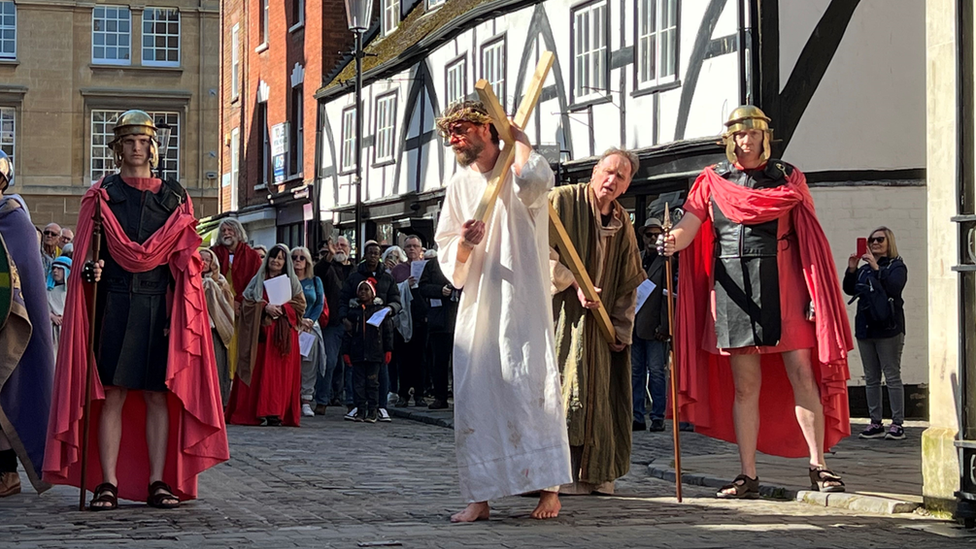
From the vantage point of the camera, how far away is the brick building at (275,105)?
3570cm

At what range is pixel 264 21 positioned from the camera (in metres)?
40.2

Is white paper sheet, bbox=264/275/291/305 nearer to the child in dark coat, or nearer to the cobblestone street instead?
the child in dark coat

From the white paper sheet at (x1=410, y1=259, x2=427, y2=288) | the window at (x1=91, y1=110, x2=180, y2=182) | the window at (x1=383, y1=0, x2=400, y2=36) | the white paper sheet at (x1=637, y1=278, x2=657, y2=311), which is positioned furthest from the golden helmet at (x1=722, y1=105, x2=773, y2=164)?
the window at (x1=91, y1=110, x2=180, y2=182)

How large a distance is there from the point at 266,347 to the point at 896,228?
725 centimetres

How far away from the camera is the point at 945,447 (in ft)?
25.0

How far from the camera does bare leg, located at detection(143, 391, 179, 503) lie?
823 centimetres

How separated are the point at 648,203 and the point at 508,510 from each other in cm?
1248

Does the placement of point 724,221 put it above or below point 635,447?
above

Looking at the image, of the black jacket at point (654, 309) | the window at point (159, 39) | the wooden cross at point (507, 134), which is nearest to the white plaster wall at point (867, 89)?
the black jacket at point (654, 309)

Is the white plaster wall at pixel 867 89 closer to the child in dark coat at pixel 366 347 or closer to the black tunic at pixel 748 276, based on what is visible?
the child in dark coat at pixel 366 347

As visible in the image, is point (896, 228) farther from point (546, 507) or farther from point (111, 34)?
point (111, 34)

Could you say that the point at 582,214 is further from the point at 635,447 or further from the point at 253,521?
the point at 635,447

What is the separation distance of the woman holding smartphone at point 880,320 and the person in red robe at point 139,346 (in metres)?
7.22

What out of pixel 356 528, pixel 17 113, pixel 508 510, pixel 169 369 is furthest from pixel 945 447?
pixel 17 113
